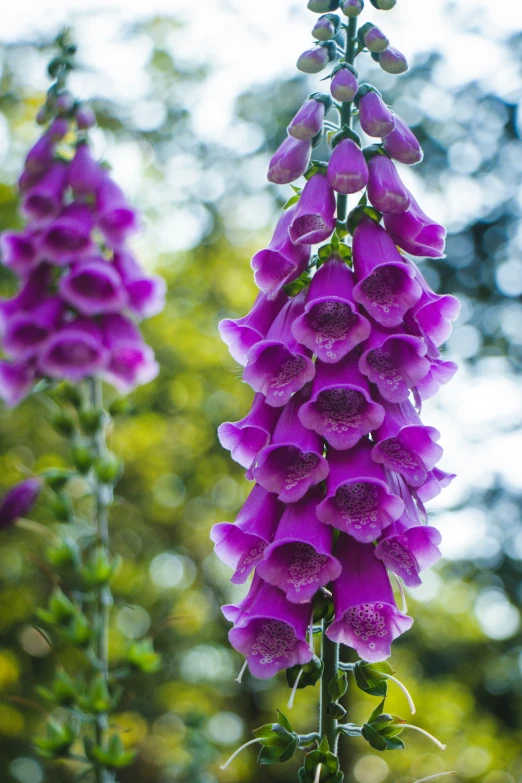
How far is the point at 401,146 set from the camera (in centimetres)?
144

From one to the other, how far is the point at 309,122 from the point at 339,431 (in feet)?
1.91

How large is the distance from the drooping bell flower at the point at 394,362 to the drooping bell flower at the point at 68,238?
1.42m

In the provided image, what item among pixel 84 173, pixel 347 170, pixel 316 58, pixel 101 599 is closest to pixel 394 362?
pixel 347 170

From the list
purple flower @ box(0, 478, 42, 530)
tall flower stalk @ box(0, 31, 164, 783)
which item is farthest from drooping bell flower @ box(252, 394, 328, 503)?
purple flower @ box(0, 478, 42, 530)

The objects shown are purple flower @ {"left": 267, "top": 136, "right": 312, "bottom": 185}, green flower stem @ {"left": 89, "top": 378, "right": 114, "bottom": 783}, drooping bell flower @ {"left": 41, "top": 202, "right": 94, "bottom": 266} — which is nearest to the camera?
purple flower @ {"left": 267, "top": 136, "right": 312, "bottom": 185}

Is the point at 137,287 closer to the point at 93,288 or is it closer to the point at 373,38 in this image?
the point at 93,288

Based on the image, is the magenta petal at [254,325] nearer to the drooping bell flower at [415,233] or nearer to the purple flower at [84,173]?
the drooping bell flower at [415,233]

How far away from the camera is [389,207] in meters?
1.36

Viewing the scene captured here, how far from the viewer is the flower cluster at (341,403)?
4.11ft

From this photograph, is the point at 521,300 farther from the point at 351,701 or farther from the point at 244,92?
the point at 351,701

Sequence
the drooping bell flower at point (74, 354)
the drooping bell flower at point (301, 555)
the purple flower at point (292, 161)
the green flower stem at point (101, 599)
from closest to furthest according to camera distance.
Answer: the drooping bell flower at point (301, 555), the purple flower at point (292, 161), the green flower stem at point (101, 599), the drooping bell flower at point (74, 354)

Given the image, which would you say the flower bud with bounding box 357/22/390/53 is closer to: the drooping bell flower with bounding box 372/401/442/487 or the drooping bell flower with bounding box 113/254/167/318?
the drooping bell flower with bounding box 372/401/442/487

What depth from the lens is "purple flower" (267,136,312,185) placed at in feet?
4.71

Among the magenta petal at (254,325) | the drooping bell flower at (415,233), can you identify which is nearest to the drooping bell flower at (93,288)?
the magenta petal at (254,325)
